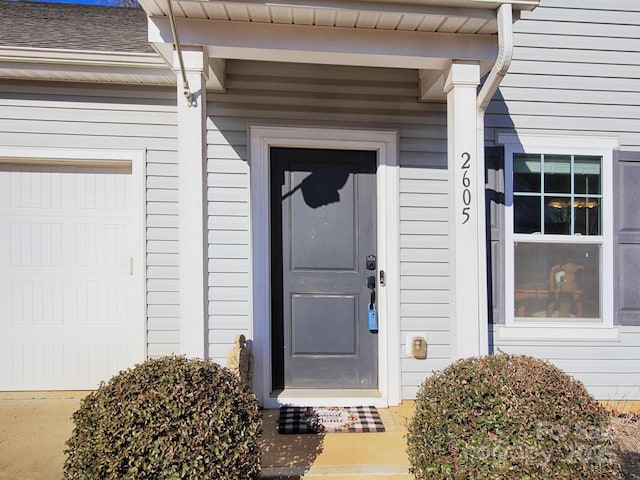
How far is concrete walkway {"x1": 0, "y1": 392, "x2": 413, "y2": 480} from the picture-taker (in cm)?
227

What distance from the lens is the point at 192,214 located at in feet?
7.27

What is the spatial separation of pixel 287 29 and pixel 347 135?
1079 mm

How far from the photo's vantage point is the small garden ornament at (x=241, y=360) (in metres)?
2.75

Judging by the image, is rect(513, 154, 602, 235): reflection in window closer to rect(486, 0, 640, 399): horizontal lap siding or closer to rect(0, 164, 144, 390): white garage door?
rect(486, 0, 640, 399): horizontal lap siding

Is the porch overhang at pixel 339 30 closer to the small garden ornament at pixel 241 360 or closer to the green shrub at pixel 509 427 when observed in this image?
the green shrub at pixel 509 427

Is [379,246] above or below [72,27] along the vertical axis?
below

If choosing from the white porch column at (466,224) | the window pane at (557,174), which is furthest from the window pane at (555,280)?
the white porch column at (466,224)

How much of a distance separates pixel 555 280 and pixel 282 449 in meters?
2.47

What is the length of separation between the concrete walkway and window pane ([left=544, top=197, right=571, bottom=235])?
184cm

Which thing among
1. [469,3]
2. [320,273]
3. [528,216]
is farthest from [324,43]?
[528,216]

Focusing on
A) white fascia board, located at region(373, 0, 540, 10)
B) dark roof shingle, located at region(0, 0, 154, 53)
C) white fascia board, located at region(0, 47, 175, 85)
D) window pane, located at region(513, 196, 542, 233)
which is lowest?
window pane, located at region(513, 196, 542, 233)

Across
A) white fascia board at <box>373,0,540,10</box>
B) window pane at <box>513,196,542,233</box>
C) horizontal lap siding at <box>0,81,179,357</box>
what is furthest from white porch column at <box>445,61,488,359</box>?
horizontal lap siding at <box>0,81,179,357</box>

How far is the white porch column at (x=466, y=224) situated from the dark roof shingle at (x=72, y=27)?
7.37ft

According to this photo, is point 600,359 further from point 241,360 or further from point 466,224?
point 241,360
